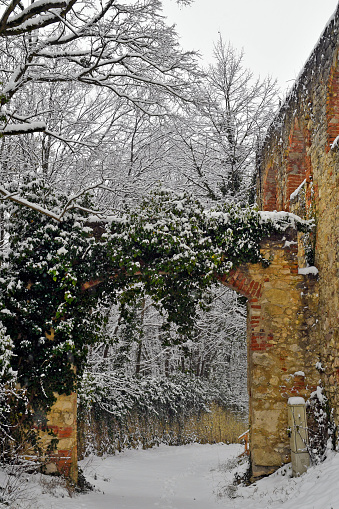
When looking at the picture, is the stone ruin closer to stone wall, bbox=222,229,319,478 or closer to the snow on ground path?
stone wall, bbox=222,229,319,478

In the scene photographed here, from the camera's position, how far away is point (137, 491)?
7.92 m

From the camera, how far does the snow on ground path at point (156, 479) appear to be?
6527 millimetres

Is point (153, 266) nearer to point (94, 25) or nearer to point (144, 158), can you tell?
point (94, 25)

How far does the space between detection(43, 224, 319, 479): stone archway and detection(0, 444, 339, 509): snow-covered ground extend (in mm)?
430

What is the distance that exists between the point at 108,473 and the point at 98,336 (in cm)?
438

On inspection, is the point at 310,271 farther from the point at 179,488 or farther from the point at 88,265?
the point at 179,488

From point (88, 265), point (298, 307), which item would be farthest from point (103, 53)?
point (298, 307)

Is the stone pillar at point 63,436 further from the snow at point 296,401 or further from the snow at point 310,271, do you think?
the snow at point 310,271

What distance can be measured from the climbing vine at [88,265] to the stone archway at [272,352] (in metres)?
0.31

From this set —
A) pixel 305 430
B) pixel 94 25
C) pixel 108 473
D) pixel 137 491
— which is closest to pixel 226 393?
pixel 108 473

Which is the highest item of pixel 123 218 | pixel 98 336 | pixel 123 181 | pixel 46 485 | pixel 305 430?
pixel 123 181

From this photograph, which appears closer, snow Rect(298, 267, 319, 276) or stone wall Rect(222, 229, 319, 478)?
stone wall Rect(222, 229, 319, 478)

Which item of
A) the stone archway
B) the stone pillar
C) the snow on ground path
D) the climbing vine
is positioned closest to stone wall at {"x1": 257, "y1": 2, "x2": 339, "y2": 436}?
the stone archway

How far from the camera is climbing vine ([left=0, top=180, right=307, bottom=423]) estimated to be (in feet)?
→ 21.8
